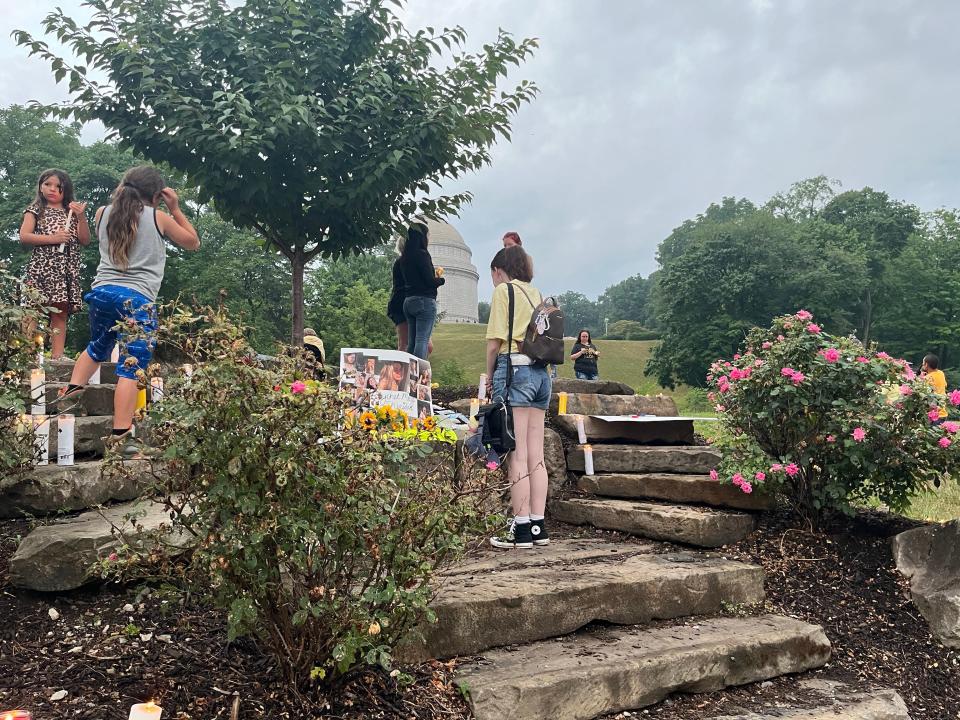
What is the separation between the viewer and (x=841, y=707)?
3260 millimetres

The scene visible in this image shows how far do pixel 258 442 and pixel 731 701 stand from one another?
2.50m

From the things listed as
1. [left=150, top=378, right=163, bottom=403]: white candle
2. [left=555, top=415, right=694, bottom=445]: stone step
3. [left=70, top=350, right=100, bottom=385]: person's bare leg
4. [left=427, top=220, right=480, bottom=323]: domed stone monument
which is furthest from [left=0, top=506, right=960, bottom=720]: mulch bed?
[left=427, top=220, right=480, bottom=323]: domed stone monument

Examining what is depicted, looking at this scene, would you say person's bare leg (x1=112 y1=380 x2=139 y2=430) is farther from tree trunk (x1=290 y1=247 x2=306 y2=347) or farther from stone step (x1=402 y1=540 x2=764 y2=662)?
tree trunk (x1=290 y1=247 x2=306 y2=347)

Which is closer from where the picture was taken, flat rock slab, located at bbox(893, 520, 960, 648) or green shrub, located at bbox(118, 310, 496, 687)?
green shrub, located at bbox(118, 310, 496, 687)

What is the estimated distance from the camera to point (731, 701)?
10.8ft

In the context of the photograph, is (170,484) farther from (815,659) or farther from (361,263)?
(361,263)

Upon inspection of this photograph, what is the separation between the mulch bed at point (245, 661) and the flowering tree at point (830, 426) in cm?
54

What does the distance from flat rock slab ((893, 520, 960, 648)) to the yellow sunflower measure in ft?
11.4

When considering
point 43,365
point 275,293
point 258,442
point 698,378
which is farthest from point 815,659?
point 698,378

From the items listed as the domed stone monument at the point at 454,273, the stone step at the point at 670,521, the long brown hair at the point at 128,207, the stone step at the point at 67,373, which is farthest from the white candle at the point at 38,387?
the domed stone monument at the point at 454,273

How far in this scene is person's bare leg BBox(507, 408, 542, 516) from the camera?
441 cm

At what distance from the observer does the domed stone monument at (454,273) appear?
217 feet

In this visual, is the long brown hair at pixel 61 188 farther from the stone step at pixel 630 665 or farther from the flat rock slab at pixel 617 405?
the stone step at pixel 630 665

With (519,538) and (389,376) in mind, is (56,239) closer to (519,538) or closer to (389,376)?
(389,376)
